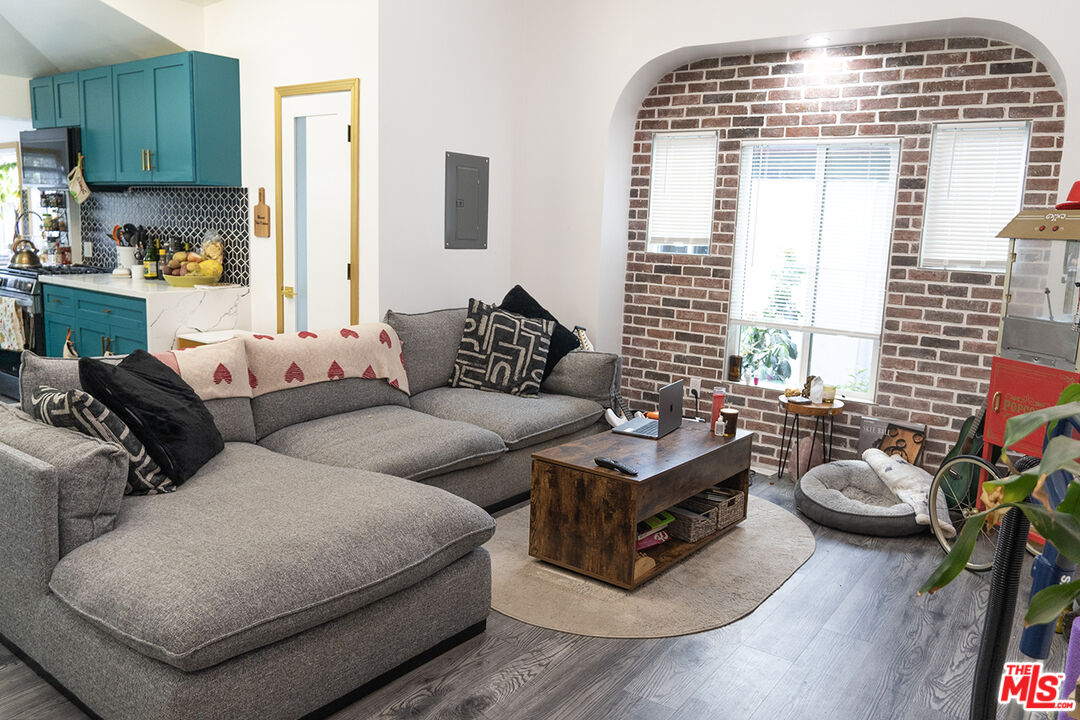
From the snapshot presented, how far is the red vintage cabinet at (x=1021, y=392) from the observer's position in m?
3.57

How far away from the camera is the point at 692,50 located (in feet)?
16.2

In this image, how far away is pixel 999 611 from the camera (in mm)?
1370

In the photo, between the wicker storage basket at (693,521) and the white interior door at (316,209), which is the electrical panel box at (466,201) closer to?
the white interior door at (316,209)

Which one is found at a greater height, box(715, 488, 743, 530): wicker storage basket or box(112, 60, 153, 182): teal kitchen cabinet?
box(112, 60, 153, 182): teal kitchen cabinet

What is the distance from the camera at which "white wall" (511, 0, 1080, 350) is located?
476cm

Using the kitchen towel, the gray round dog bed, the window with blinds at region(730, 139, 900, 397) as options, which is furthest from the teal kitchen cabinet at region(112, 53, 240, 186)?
the gray round dog bed

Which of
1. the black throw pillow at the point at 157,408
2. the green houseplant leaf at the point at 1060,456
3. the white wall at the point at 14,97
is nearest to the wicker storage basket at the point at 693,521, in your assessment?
the black throw pillow at the point at 157,408

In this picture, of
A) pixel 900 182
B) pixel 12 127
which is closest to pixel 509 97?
pixel 900 182

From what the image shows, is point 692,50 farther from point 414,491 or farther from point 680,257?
point 414,491

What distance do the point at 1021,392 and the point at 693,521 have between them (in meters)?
1.63

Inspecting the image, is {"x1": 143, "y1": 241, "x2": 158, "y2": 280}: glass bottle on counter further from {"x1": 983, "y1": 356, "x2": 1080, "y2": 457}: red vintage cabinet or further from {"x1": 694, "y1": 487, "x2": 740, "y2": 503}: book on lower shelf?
{"x1": 983, "y1": 356, "x2": 1080, "y2": 457}: red vintage cabinet

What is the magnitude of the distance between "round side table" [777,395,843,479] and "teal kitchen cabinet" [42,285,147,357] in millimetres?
3972

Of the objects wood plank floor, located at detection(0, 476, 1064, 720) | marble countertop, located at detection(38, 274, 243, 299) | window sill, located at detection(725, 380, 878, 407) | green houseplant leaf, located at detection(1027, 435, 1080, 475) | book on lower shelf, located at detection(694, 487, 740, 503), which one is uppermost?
green houseplant leaf, located at detection(1027, 435, 1080, 475)
